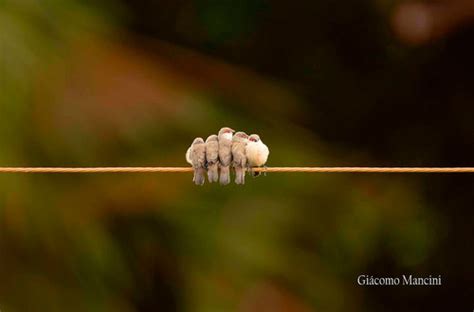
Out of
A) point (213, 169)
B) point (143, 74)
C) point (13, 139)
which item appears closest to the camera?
point (213, 169)

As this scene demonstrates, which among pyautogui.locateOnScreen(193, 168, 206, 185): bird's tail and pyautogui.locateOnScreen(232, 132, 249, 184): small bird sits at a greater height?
pyautogui.locateOnScreen(232, 132, 249, 184): small bird

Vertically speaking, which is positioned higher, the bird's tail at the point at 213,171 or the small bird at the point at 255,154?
the small bird at the point at 255,154

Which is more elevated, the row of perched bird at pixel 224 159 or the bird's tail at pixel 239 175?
the row of perched bird at pixel 224 159

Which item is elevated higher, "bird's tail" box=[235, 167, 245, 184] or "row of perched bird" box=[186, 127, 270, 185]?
"row of perched bird" box=[186, 127, 270, 185]

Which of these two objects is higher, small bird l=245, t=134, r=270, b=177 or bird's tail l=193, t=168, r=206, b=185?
small bird l=245, t=134, r=270, b=177

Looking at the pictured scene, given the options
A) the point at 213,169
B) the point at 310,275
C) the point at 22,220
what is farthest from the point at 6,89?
the point at 310,275

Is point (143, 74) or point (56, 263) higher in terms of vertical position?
point (143, 74)

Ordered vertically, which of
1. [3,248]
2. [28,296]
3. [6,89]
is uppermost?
[6,89]

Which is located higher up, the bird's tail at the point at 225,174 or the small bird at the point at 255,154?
the small bird at the point at 255,154

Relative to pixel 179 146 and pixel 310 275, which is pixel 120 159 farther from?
pixel 310 275

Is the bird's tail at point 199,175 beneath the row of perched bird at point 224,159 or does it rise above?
beneath

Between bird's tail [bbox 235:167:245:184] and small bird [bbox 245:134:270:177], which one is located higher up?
small bird [bbox 245:134:270:177]
